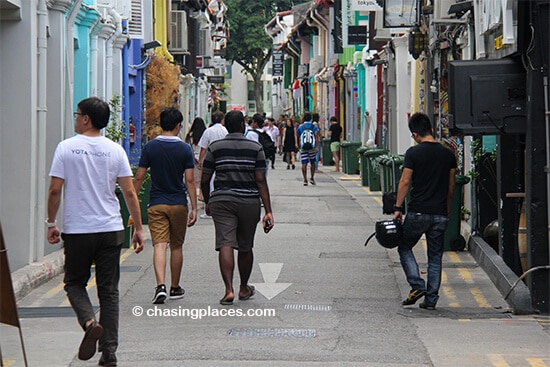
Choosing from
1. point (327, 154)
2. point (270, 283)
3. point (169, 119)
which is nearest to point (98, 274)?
point (169, 119)

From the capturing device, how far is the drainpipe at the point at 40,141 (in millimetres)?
13141

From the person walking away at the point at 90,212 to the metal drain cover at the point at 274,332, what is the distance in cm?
159

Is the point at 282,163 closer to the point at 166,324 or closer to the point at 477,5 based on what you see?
the point at 477,5

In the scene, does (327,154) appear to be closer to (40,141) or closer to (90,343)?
(40,141)

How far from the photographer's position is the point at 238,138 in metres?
11.7

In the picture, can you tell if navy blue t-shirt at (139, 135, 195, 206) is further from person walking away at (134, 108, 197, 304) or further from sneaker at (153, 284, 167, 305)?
sneaker at (153, 284, 167, 305)

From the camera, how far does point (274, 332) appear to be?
9867 mm

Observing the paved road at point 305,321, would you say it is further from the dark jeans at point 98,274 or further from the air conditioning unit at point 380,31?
the air conditioning unit at point 380,31

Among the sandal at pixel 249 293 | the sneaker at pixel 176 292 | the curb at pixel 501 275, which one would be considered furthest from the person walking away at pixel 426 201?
the sneaker at pixel 176 292

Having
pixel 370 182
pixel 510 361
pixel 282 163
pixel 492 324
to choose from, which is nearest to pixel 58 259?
pixel 492 324

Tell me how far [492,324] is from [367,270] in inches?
151

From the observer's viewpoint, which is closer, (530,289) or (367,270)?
(530,289)

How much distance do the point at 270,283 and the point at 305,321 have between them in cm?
253

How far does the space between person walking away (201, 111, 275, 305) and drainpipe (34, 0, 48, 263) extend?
2430mm
